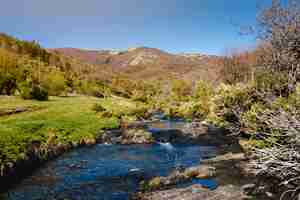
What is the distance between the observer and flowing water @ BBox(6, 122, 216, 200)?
14.7 metres

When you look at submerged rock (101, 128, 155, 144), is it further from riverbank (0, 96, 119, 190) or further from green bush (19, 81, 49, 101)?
green bush (19, 81, 49, 101)

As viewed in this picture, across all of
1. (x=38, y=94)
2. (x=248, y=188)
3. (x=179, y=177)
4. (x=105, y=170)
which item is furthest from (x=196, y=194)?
(x=38, y=94)

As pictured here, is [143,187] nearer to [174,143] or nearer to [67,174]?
[67,174]

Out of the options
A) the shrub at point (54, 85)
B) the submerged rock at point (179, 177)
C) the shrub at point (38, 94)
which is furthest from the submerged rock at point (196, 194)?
the shrub at point (54, 85)

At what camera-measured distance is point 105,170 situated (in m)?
18.9

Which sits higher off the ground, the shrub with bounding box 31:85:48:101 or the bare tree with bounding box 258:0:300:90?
the bare tree with bounding box 258:0:300:90

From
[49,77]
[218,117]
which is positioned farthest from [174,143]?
[49,77]

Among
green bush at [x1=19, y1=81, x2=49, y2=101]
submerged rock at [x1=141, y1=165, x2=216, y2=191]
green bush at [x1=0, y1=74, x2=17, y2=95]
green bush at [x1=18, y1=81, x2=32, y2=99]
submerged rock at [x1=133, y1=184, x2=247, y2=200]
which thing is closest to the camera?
submerged rock at [x1=133, y1=184, x2=247, y2=200]

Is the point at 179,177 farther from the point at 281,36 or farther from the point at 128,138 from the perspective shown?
the point at 128,138

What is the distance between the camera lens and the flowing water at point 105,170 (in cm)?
1466

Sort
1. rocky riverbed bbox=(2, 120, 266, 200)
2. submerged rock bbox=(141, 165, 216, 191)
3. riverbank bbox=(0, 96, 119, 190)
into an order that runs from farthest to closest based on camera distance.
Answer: riverbank bbox=(0, 96, 119, 190) → submerged rock bbox=(141, 165, 216, 191) → rocky riverbed bbox=(2, 120, 266, 200)

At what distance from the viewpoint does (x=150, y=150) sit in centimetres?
2516

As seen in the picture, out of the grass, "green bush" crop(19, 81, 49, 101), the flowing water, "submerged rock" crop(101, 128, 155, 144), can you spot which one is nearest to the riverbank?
the grass

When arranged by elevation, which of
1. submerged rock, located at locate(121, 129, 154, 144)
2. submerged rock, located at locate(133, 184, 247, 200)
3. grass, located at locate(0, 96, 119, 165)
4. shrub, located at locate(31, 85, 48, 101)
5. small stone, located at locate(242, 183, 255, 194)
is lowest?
submerged rock, located at locate(121, 129, 154, 144)
